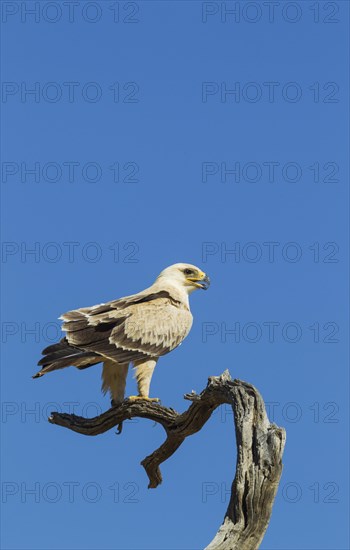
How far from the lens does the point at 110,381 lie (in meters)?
12.5

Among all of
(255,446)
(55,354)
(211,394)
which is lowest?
(255,446)

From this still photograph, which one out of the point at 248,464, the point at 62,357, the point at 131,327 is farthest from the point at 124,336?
the point at 248,464

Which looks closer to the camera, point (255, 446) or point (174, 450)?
point (255, 446)

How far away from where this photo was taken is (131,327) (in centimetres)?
1235

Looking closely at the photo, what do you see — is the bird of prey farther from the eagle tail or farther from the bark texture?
the bark texture

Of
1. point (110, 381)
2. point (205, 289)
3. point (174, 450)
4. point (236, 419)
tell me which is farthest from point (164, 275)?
point (236, 419)

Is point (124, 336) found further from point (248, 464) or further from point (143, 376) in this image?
point (248, 464)

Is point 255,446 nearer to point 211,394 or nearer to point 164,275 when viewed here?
point 211,394

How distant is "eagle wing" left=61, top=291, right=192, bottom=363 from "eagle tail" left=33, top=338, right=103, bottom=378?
60mm

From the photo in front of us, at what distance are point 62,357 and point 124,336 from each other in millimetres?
870

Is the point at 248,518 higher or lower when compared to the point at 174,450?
lower

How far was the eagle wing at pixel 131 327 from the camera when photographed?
12.1 meters

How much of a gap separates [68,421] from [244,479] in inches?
118

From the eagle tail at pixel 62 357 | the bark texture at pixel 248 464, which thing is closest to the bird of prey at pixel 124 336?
the eagle tail at pixel 62 357
